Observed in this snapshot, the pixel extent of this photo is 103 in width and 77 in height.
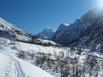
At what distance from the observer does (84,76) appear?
377ft

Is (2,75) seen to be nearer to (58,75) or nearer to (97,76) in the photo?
(58,75)

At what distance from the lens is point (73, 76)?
114m

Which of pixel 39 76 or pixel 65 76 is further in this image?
pixel 65 76

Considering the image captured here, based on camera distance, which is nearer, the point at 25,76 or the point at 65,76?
the point at 25,76

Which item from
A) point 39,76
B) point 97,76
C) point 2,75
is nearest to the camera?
point 2,75

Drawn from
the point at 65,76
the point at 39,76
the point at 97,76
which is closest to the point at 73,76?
the point at 65,76

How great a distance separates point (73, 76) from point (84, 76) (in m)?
6.93

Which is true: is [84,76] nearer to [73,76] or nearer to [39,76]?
[73,76]

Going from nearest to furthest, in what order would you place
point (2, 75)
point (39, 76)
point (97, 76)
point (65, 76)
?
point (2, 75) → point (39, 76) → point (65, 76) → point (97, 76)

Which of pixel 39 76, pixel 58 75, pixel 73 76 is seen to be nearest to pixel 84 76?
pixel 73 76

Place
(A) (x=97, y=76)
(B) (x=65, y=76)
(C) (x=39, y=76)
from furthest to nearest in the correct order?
Answer: 1. (A) (x=97, y=76)
2. (B) (x=65, y=76)
3. (C) (x=39, y=76)

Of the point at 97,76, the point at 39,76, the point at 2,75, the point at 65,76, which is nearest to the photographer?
the point at 2,75

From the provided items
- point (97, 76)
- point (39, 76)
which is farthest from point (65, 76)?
point (39, 76)

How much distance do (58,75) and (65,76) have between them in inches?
171
